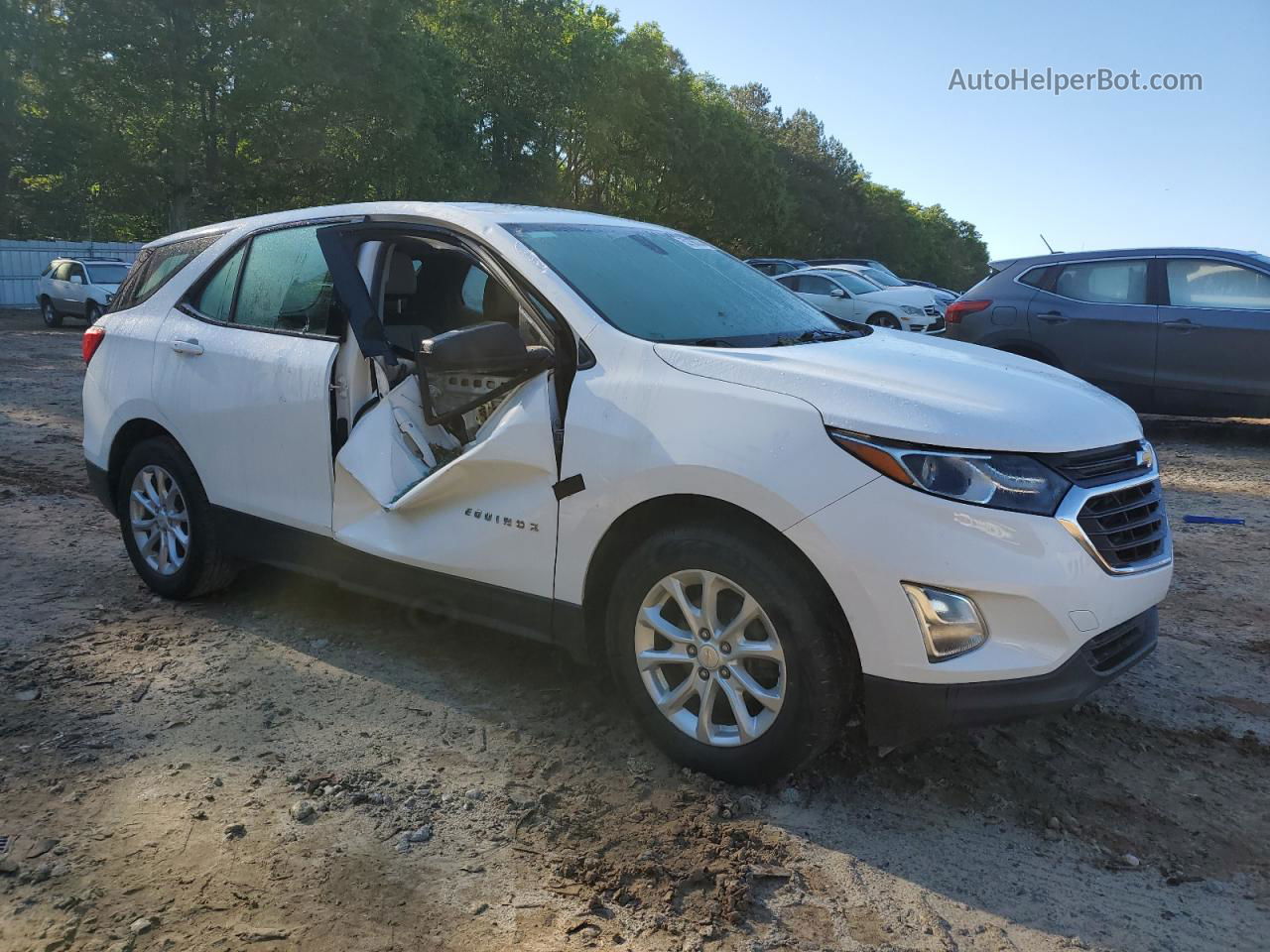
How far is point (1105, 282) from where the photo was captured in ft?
31.3

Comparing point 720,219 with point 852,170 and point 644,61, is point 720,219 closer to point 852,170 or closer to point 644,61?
point 644,61

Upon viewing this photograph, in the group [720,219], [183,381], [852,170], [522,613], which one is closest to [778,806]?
[522,613]

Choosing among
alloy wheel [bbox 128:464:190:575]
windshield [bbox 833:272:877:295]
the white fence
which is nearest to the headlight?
alloy wheel [bbox 128:464:190:575]

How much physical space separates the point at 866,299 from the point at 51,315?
18039 mm

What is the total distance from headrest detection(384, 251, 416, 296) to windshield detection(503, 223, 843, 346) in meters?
0.58

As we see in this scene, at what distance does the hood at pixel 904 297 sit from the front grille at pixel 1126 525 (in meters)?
18.5

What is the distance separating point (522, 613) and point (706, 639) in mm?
730

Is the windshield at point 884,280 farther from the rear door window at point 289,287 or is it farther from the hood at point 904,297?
the rear door window at point 289,287

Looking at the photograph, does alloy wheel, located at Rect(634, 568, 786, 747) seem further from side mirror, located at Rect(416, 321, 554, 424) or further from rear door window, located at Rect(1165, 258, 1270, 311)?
rear door window, located at Rect(1165, 258, 1270, 311)

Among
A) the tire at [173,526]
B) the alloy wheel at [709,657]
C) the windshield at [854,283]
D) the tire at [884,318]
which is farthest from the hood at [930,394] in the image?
the windshield at [854,283]

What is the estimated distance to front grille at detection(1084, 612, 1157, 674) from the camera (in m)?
2.97

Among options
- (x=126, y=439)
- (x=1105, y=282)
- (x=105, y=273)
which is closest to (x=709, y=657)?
(x=126, y=439)

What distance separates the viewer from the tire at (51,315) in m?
23.9

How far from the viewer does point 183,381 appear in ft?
15.3
